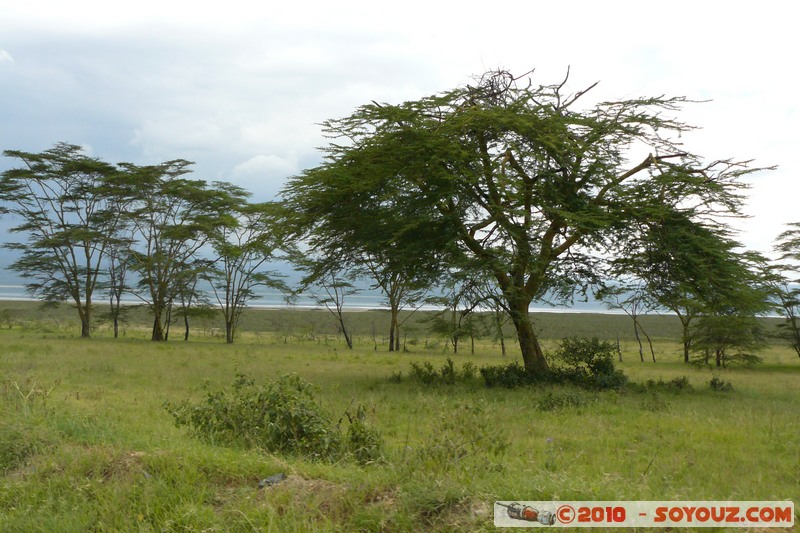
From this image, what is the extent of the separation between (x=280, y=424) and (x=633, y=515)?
377 cm

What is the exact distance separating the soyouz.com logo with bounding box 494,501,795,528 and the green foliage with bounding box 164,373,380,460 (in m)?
2.26

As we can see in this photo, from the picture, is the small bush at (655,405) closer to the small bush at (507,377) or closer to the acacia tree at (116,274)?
the small bush at (507,377)

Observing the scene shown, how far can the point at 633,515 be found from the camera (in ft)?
11.5

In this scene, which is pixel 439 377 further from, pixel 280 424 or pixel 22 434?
pixel 22 434

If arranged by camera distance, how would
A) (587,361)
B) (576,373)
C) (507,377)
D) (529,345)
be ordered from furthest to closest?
(529,345)
(587,361)
(576,373)
(507,377)

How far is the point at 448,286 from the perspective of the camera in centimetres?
1350

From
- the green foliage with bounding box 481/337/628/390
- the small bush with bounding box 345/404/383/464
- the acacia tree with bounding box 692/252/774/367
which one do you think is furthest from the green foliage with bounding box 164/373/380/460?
the acacia tree with bounding box 692/252/774/367

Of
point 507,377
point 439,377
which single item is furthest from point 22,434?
point 439,377

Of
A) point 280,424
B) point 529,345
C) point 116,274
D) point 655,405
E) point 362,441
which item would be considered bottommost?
point 655,405

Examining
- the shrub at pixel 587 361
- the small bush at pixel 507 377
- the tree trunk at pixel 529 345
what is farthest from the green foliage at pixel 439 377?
the shrub at pixel 587 361

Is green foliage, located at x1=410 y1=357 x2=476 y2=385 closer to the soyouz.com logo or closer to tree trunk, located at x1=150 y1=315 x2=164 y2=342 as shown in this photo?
the soyouz.com logo

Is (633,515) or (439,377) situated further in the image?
(439,377)

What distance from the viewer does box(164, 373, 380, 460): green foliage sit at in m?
5.93

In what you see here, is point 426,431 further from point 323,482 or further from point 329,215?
point 329,215
